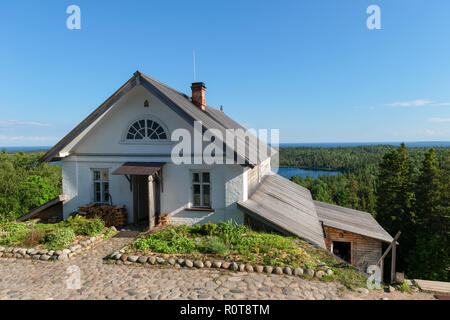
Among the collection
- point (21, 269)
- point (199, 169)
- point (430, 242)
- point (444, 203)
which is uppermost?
point (199, 169)

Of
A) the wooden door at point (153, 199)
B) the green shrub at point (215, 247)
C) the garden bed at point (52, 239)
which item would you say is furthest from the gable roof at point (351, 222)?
the garden bed at point (52, 239)

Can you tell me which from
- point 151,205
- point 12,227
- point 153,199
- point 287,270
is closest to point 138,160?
point 153,199

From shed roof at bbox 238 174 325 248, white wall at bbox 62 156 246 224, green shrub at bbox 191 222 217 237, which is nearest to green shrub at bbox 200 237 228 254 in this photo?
green shrub at bbox 191 222 217 237

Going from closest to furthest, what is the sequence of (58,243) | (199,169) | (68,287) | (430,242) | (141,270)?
(68,287), (141,270), (58,243), (199,169), (430,242)

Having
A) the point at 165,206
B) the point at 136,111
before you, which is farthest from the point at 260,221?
the point at 136,111

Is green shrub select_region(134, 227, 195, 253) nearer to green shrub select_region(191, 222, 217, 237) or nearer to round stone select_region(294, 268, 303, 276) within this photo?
green shrub select_region(191, 222, 217, 237)

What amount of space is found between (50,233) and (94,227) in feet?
4.94

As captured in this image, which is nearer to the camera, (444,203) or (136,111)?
(136,111)

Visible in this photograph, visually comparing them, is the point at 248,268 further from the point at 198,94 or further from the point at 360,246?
the point at 198,94

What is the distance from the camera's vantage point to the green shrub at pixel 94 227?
1016 centimetres

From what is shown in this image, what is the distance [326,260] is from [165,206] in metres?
7.05

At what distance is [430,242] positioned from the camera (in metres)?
25.1

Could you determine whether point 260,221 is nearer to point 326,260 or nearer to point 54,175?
point 326,260
